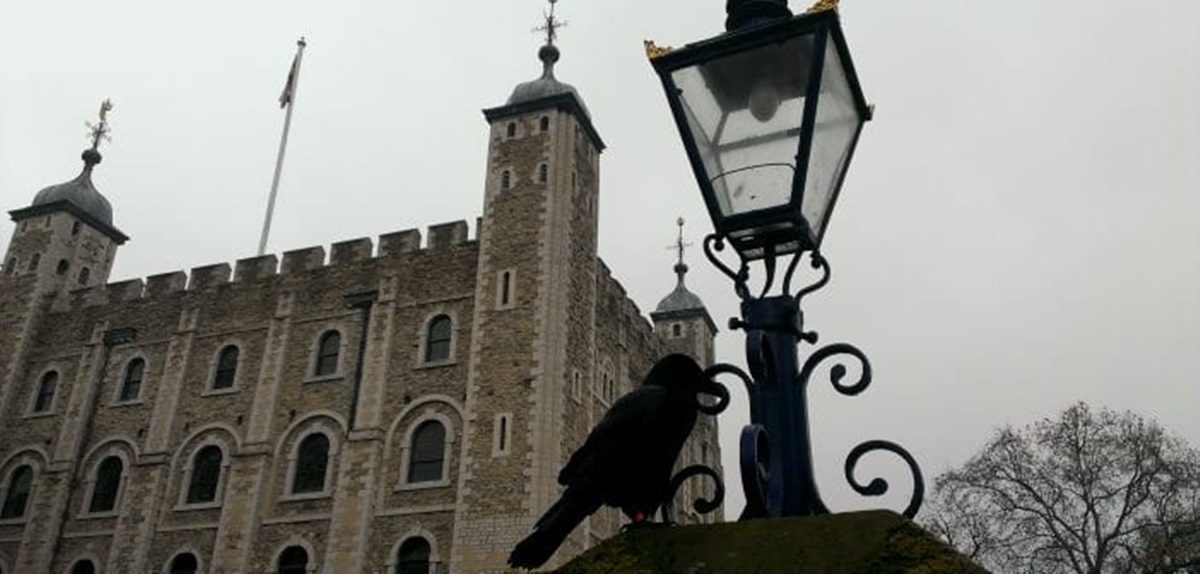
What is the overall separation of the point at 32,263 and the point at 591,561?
3148 cm

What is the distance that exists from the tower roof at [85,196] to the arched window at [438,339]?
45.0 feet

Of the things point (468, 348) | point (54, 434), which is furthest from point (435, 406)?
point (54, 434)

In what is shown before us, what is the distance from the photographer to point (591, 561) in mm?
2279

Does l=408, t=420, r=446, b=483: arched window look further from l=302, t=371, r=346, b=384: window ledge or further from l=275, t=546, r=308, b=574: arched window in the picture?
l=275, t=546, r=308, b=574: arched window

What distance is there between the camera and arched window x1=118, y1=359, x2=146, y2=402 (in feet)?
86.0

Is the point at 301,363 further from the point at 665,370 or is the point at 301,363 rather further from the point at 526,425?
the point at 665,370

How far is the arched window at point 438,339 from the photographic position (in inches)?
910

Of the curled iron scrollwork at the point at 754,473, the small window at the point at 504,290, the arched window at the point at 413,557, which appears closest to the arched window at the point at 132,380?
the arched window at the point at 413,557

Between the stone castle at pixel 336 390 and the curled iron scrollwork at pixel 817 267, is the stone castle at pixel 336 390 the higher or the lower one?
the higher one

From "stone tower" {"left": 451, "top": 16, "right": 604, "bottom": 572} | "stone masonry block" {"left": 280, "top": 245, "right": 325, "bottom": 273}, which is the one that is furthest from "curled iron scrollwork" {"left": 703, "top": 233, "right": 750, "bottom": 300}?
"stone masonry block" {"left": 280, "top": 245, "right": 325, "bottom": 273}

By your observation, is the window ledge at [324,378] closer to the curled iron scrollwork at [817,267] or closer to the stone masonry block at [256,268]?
the stone masonry block at [256,268]

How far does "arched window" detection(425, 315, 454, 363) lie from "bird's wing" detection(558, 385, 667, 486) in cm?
2044

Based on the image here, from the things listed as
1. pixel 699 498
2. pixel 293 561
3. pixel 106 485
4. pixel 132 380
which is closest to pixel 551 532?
pixel 699 498

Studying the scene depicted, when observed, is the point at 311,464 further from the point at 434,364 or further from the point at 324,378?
the point at 434,364
